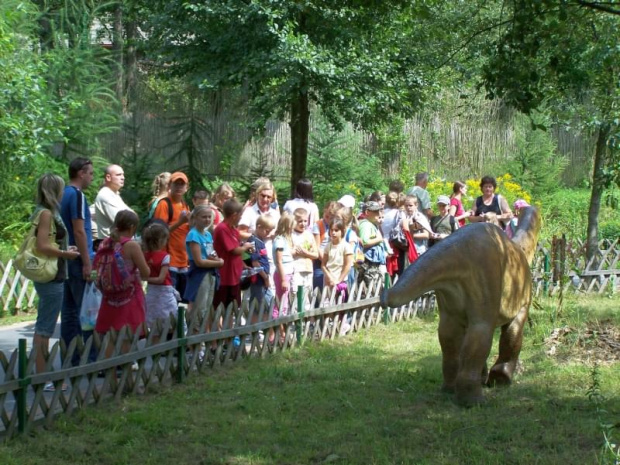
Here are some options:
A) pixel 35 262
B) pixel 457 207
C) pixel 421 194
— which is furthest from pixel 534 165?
pixel 35 262

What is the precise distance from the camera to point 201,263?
29.5 ft

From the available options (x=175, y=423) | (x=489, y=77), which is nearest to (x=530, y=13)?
(x=489, y=77)

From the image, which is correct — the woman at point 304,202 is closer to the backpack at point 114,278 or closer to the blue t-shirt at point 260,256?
the blue t-shirt at point 260,256

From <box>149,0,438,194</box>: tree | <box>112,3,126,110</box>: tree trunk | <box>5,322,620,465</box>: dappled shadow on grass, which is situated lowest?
<box>5,322,620,465</box>: dappled shadow on grass

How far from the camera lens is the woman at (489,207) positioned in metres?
13.4

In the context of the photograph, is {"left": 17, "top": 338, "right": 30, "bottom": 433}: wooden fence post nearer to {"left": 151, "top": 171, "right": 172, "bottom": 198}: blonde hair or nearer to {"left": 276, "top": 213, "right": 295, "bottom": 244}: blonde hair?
{"left": 276, "top": 213, "right": 295, "bottom": 244}: blonde hair

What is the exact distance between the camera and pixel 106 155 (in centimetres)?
2411

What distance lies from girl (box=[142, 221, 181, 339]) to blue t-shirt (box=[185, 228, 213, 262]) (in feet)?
1.68

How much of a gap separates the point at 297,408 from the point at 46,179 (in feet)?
9.43

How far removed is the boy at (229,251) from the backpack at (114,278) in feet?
5.60

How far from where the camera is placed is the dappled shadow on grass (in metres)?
6.05

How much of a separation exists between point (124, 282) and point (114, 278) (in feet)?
0.31

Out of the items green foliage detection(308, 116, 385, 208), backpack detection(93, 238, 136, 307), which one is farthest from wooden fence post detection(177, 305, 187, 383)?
green foliage detection(308, 116, 385, 208)

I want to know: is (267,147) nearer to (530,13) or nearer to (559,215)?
(559,215)
